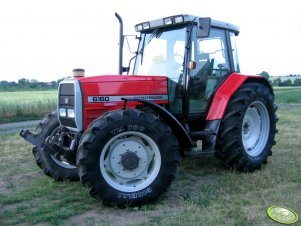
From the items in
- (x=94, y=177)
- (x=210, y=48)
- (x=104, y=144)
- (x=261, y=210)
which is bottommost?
(x=261, y=210)

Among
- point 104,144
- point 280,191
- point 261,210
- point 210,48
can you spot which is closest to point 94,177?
point 104,144

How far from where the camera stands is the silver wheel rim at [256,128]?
6.37 metres

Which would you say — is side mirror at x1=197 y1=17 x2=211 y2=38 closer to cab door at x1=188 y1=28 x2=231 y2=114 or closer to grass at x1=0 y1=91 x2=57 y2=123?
cab door at x1=188 y1=28 x2=231 y2=114

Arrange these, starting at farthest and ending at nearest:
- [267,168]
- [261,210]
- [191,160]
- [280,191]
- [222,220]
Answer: [191,160]
[267,168]
[280,191]
[261,210]
[222,220]

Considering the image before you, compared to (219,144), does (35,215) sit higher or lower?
lower

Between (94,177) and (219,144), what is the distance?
Result: 2.19m

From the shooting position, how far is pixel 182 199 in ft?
15.5

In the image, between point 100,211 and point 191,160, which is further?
point 191,160

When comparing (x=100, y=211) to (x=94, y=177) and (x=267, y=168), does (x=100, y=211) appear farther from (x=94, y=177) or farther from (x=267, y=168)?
(x=267, y=168)

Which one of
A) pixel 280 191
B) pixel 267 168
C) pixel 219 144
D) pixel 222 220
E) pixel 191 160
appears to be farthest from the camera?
pixel 191 160

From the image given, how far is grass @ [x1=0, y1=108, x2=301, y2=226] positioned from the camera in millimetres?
4102

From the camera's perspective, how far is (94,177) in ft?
14.2

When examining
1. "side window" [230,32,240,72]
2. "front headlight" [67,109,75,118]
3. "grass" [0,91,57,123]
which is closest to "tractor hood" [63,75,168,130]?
"front headlight" [67,109,75,118]

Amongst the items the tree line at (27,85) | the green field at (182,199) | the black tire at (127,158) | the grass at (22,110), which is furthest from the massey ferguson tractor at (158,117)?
the tree line at (27,85)
